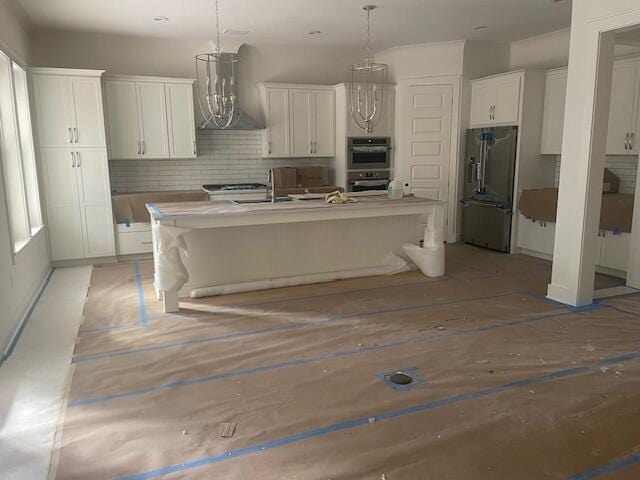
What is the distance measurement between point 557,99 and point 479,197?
1560 millimetres

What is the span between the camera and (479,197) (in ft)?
22.4

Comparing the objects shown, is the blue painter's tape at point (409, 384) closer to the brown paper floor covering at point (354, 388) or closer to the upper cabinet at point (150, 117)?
the brown paper floor covering at point (354, 388)

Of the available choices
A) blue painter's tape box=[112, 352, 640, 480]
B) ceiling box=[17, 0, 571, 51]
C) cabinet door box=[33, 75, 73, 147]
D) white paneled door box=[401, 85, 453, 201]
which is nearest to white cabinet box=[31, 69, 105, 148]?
cabinet door box=[33, 75, 73, 147]

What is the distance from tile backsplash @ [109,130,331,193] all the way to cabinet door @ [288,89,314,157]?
1.08ft

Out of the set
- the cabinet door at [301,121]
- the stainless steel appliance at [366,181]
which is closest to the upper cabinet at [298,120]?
the cabinet door at [301,121]

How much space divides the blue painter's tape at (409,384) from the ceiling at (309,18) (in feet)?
12.1

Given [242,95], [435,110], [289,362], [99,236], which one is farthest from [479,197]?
[99,236]

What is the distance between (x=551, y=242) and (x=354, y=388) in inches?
164

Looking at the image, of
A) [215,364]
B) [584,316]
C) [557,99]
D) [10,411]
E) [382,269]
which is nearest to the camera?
[10,411]

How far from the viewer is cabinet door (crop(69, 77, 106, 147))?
5.70 m

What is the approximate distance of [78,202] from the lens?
19.3 feet

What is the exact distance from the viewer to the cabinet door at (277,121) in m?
6.86

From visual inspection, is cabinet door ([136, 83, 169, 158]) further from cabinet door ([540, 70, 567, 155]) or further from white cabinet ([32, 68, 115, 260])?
cabinet door ([540, 70, 567, 155])

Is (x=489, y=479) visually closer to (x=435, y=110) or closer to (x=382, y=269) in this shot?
(x=382, y=269)
